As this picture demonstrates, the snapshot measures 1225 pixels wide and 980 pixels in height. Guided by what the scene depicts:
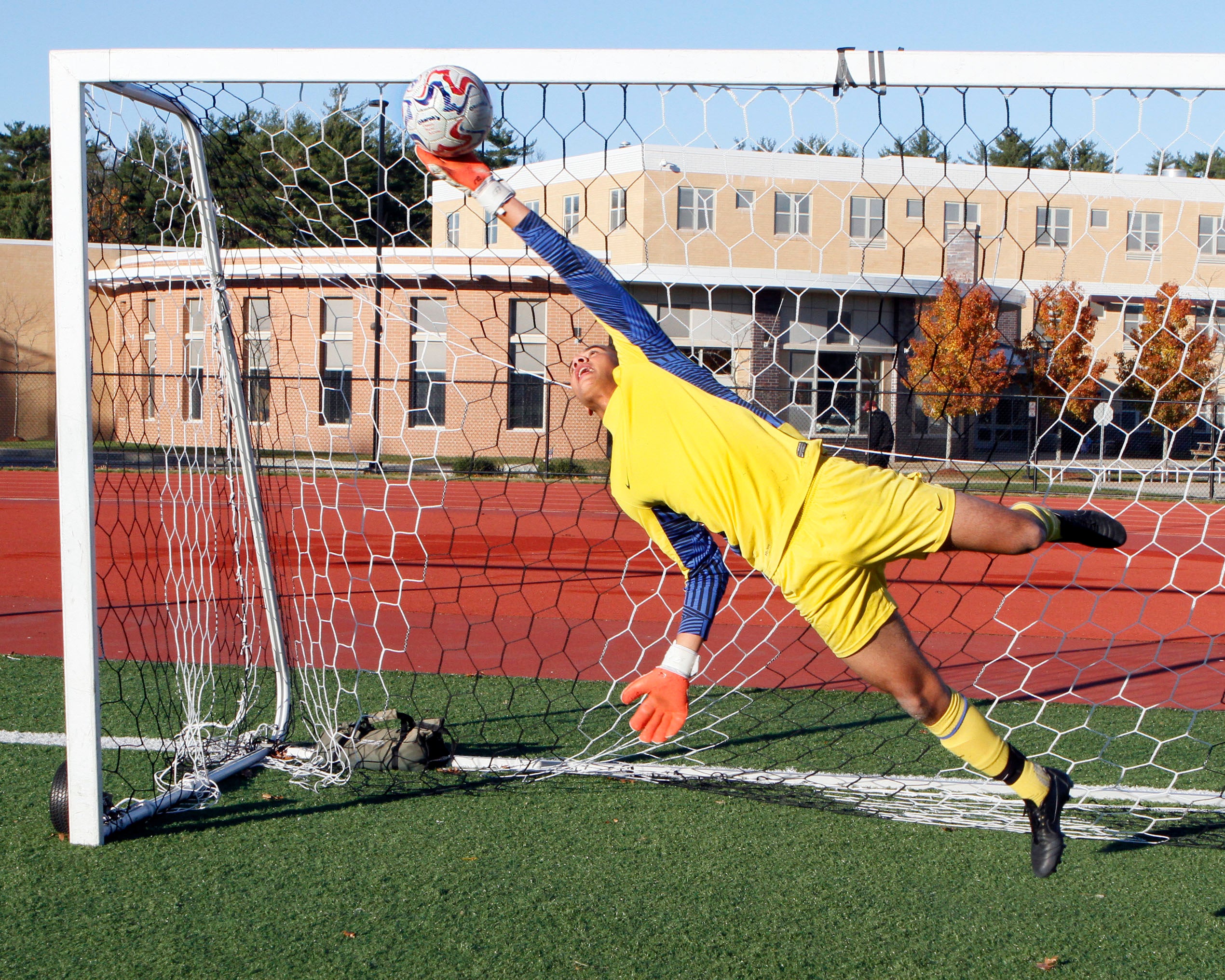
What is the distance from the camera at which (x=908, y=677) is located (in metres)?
3.13

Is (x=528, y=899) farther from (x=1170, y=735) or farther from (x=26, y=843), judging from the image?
(x=1170, y=735)

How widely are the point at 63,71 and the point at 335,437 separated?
393 cm

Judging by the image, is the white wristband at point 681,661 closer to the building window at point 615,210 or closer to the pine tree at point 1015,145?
the pine tree at point 1015,145

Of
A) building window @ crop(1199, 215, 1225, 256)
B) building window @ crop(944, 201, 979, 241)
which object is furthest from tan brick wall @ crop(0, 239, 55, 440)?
building window @ crop(1199, 215, 1225, 256)

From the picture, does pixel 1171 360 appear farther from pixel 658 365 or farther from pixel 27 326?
pixel 27 326

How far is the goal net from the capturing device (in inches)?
157

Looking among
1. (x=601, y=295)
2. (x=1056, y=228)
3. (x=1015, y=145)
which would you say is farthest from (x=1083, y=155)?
(x=601, y=295)

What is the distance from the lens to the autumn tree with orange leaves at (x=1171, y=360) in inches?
177

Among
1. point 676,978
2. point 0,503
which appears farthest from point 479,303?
point 0,503

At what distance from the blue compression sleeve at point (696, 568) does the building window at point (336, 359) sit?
2247 millimetres

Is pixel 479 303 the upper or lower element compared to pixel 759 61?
lower

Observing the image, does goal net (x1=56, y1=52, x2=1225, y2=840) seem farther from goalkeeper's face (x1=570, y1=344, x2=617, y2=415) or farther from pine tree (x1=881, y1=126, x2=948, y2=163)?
goalkeeper's face (x1=570, y1=344, x2=617, y2=415)

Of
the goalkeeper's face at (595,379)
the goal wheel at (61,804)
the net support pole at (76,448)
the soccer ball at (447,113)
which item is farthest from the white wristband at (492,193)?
the goal wheel at (61,804)

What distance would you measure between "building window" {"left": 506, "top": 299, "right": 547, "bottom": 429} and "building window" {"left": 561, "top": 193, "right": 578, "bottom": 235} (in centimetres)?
58
